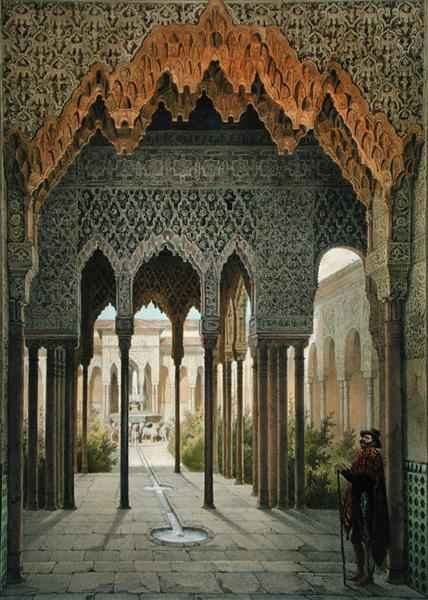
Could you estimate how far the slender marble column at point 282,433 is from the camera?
10102 millimetres

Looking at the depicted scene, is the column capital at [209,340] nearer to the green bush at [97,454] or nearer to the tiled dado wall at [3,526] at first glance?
the tiled dado wall at [3,526]

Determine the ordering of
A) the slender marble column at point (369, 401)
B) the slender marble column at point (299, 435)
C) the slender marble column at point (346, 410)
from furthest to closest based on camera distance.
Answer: the slender marble column at point (346, 410) < the slender marble column at point (369, 401) < the slender marble column at point (299, 435)

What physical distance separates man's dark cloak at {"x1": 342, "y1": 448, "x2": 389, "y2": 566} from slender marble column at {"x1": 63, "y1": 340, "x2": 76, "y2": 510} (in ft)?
15.5

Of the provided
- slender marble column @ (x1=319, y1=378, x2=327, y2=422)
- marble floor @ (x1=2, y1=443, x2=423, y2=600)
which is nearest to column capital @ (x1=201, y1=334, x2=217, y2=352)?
marble floor @ (x1=2, y1=443, x2=423, y2=600)

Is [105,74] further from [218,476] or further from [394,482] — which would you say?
[218,476]

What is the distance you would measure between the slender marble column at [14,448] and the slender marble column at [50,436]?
3.90m

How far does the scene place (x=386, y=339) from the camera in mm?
6141

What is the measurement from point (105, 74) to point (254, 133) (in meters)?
3.98

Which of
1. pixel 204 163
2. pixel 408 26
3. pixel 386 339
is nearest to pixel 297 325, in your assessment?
pixel 204 163

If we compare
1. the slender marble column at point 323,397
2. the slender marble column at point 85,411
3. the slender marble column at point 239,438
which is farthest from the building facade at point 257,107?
the slender marble column at point 323,397

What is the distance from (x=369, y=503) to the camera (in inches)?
233

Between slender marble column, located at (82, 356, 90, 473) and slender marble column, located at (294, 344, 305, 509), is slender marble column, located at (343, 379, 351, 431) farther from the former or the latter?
slender marble column, located at (294, 344, 305, 509)

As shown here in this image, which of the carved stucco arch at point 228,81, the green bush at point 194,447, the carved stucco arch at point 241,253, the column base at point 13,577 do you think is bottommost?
the green bush at point 194,447

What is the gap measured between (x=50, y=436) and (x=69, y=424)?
1.41 ft
